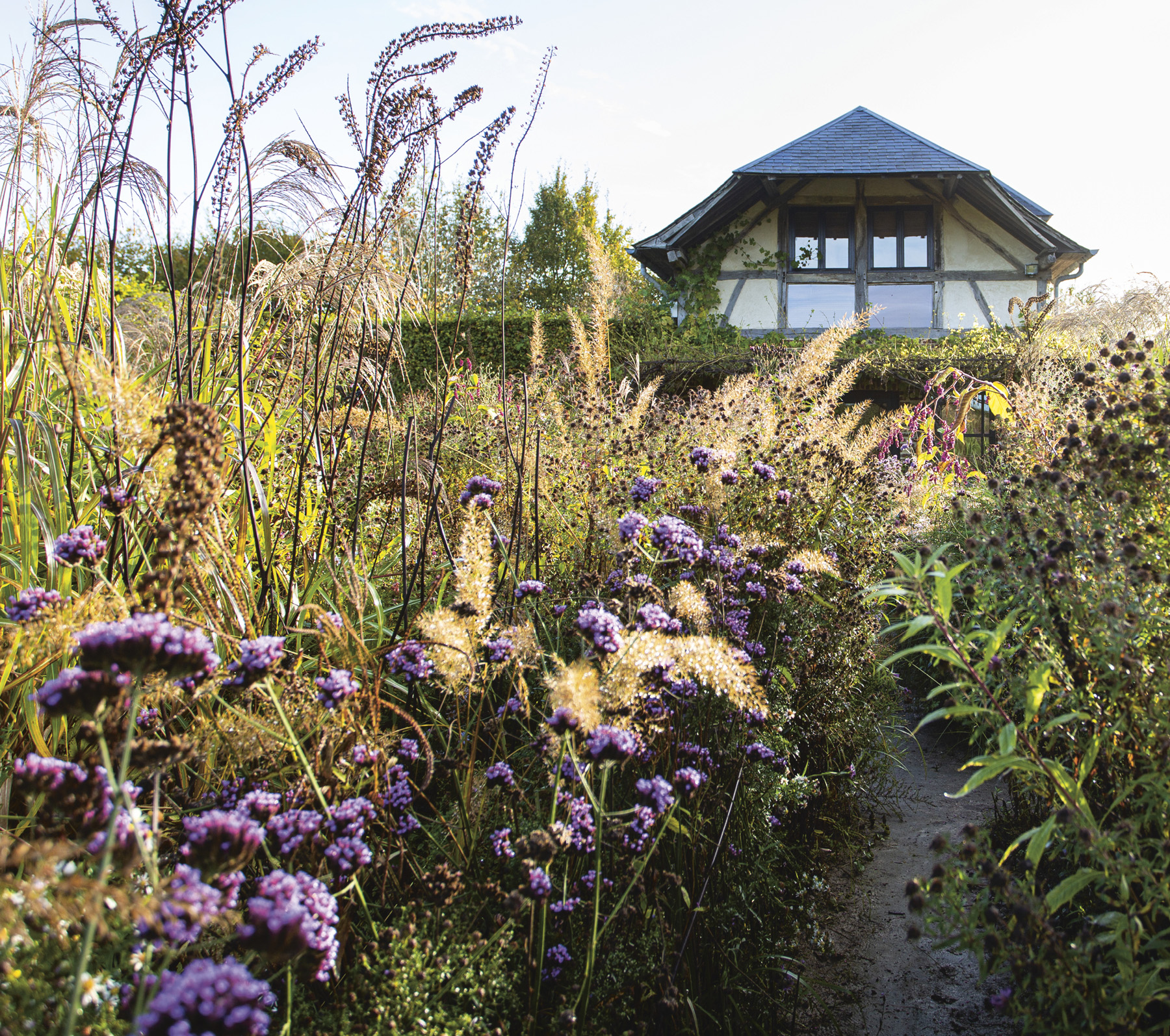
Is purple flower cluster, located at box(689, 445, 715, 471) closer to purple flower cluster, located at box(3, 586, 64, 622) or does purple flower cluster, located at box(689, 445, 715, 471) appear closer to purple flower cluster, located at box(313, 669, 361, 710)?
purple flower cluster, located at box(313, 669, 361, 710)

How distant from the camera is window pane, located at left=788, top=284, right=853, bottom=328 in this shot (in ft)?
47.9

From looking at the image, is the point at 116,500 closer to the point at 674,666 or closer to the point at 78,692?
the point at 78,692

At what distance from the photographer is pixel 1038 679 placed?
45.8 inches

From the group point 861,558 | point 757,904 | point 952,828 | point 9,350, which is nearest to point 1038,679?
point 757,904

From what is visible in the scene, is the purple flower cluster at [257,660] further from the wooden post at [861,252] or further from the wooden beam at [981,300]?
the wooden beam at [981,300]

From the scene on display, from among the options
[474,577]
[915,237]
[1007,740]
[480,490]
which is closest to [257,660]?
[474,577]

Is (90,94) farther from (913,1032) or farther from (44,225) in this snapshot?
(913,1032)

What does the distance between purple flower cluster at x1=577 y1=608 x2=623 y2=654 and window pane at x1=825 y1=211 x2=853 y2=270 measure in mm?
15293

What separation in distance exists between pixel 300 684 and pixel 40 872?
27.9 inches

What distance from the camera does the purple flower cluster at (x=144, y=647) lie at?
2.76ft

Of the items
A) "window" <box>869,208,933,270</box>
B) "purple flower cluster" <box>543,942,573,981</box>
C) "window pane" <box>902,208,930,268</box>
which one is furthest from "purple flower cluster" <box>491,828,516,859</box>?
"window pane" <box>902,208,930,268</box>

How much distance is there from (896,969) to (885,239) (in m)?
15.6

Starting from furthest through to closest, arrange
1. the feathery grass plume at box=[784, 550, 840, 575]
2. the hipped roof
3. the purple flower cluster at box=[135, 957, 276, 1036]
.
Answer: the hipped roof → the feathery grass plume at box=[784, 550, 840, 575] → the purple flower cluster at box=[135, 957, 276, 1036]

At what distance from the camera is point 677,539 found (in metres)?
1.71
